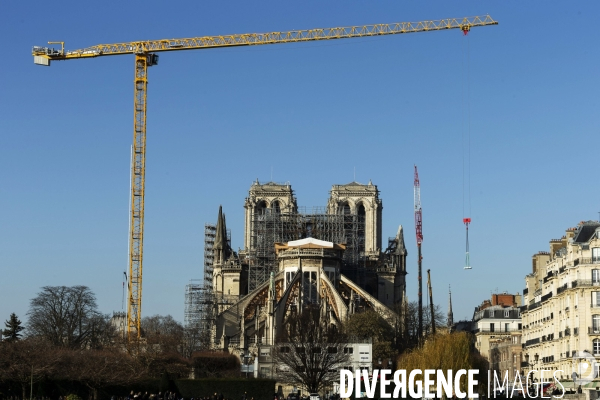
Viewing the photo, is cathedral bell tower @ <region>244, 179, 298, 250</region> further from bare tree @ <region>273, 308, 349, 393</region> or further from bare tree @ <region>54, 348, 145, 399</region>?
bare tree @ <region>54, 348, 145, 399</region>

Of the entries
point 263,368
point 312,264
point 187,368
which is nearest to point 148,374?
point 187,368

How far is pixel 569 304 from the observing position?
7800 cm

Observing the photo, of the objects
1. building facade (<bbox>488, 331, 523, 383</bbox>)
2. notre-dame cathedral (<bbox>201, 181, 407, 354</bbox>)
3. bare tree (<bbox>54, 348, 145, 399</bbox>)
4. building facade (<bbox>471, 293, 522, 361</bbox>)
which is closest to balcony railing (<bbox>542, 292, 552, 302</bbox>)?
building facade (<bbox>488, 331, 523, 383</bbox>)

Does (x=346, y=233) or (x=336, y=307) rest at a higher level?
(x=346, y=233)

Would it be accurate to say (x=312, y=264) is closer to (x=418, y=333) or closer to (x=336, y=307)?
(x=336, y=307)

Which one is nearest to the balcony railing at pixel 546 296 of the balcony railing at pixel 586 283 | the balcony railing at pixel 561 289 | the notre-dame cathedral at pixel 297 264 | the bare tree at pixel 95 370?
the balcony railing at pixel 561 289

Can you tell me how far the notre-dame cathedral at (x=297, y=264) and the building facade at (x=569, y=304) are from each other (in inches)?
988

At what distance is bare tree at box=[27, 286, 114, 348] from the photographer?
344ft

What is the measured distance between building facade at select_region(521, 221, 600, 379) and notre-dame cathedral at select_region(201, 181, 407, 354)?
25.1 m

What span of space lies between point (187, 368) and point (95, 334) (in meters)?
20.8

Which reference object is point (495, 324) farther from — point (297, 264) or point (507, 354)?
point (297, 264)

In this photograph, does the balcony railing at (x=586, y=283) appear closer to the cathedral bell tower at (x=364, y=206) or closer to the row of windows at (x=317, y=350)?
the row of windows at (x=317, y=350)

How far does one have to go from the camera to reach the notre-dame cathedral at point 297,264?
113375mm

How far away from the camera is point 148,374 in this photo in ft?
272
